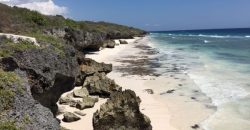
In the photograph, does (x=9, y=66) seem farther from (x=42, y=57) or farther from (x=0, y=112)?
(x=0, y=112)

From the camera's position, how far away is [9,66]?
1016 centimetres

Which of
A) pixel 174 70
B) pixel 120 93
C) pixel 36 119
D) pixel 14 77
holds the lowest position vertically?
pixel 174 70

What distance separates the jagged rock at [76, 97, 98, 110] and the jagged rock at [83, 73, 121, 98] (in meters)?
1.55

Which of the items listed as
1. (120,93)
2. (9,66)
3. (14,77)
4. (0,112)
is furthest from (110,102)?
(0,112)

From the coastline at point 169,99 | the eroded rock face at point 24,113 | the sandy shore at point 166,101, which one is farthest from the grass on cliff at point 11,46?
the coastline at point 169,99

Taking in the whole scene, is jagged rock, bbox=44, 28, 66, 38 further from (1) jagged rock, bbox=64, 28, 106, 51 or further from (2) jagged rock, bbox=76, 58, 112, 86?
(2) jagged rock, bbox=76, 58, 112, 86

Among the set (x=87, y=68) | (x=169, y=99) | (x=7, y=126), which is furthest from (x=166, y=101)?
(x=7, y=126)

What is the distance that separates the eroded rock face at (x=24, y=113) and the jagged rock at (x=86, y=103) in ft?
32.4

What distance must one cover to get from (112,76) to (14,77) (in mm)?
20816

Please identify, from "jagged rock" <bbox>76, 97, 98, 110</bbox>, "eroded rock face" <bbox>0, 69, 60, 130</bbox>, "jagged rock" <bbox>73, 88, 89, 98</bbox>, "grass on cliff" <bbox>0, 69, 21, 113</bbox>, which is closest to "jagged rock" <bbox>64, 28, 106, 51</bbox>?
"jagged rock" <bbox>73, 88, 89, 98</bbox>

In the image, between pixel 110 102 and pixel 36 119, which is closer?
pixel 36 119

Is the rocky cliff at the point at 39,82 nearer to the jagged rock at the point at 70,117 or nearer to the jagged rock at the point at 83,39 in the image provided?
the jagged rock at the point at 70,117

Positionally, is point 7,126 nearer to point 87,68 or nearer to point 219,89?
point 87,68

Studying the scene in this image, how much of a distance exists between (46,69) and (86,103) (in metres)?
6.59
